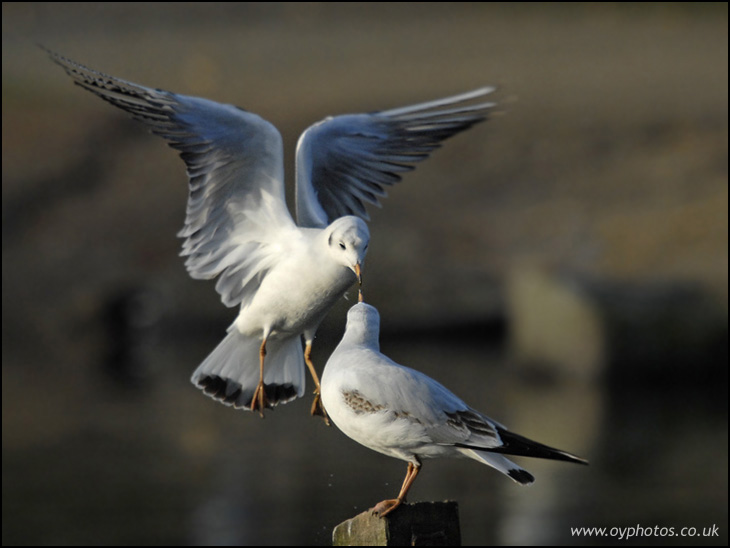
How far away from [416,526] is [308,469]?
7.26 m

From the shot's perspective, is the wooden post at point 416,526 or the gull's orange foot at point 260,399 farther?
the gull's orange foot at point 260,399

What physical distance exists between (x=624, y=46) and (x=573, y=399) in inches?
798

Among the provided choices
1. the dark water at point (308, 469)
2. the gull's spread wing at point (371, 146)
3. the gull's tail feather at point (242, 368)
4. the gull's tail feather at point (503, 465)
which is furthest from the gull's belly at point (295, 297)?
the dark water at point (308, 469)

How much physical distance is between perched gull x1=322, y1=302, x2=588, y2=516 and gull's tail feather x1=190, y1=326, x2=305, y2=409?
2.39 m

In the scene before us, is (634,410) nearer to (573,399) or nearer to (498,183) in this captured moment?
(573,399)

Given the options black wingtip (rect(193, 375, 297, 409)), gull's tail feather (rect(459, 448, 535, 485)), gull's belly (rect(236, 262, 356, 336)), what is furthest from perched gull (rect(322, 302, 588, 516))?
black wingtip (rect(193, 375, 297, 409))

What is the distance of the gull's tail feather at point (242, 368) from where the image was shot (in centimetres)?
777

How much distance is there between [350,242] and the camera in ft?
21.7

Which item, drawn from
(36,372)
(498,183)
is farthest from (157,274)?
(498,183)

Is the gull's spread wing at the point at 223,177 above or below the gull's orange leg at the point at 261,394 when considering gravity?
above

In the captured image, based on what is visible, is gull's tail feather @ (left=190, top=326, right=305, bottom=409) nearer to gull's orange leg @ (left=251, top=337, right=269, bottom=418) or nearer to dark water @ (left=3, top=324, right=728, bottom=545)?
gull's orange leg @ (left=251, top=337, right=269, bottom=418)

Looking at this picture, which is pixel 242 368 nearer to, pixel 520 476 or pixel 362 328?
pixel 362 328

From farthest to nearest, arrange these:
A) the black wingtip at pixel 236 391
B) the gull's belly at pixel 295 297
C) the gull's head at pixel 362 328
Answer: the black wingtip at pixel 236 391, the gull's belly at pixel 295 297, the gull's head at pixel 362 328

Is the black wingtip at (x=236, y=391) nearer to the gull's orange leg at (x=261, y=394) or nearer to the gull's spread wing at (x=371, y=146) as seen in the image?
the gull's orange leg at (x=261, y=394)
